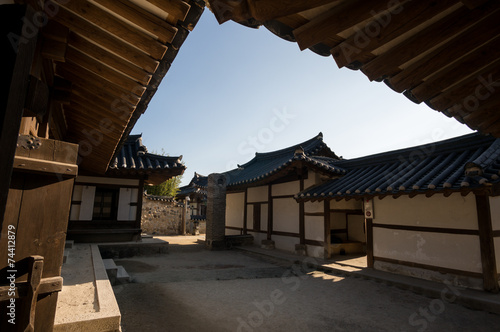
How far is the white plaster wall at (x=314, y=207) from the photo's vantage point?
10031mm

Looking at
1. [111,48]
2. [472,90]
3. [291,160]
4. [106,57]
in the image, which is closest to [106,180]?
[291,160]

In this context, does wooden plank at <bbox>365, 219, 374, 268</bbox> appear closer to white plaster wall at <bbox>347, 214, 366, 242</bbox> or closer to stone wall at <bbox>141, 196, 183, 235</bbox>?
white plaster wall at <bbox>347, 214, 366, 242</bbox>

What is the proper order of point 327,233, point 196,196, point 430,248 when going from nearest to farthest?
point 430,248
point 327,233
point 196,196

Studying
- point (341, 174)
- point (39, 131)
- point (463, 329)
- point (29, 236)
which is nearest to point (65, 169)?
point (29, 236)

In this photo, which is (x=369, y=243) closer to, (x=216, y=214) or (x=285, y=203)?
(x=285, y=203)

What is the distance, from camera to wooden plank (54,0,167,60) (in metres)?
2.03

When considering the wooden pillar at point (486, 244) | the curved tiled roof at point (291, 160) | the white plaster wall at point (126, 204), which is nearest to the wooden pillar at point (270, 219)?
the curved tiled roof at point (291, 160)

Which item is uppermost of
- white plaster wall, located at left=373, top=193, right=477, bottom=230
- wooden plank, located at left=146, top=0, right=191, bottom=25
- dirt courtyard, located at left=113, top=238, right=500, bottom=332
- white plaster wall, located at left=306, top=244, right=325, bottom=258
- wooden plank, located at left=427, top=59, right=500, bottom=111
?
wooden plank, located at left=146, top=0, right=191, bottom=25

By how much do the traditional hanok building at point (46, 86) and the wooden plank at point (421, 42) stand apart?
1412 millimetres

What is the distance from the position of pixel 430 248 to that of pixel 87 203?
437 inches

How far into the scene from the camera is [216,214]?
1298cm

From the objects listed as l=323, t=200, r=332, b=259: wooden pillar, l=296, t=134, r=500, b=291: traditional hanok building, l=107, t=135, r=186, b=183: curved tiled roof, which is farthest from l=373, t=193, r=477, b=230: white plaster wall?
l=107, t=135, r=186, b=183: curved tiled roof

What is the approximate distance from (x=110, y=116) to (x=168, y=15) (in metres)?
2.67

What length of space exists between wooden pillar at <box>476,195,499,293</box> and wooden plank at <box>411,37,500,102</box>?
5.23m
